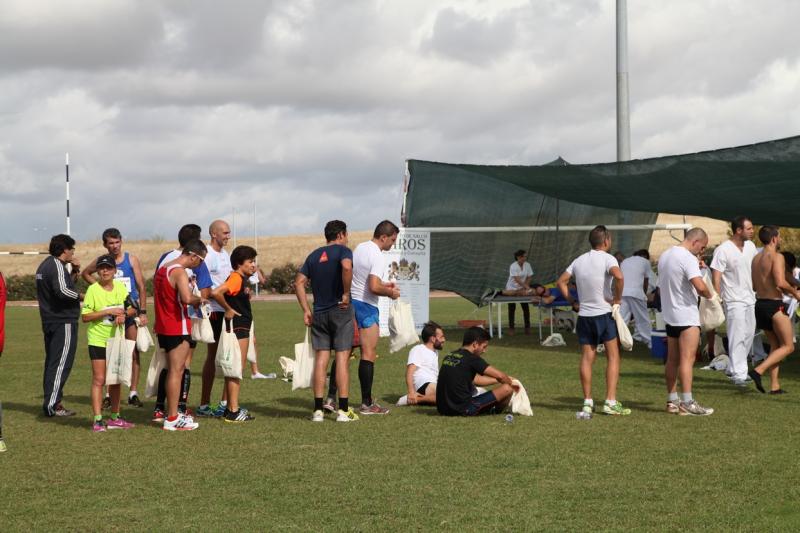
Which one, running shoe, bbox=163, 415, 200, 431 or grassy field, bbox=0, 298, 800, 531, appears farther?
running shoe, bbox=163, 415, 200, 431

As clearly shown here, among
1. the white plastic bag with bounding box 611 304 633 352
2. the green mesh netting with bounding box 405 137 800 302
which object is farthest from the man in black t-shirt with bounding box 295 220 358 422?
the green mesh netting with bounding box 405 137 800 302

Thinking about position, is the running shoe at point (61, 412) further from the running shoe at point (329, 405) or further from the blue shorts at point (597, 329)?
the blue shorts at point (597, 329)

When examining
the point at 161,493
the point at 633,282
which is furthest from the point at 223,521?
the point at 633,282

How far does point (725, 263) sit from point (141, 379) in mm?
7543

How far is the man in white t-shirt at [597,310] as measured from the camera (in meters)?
9.26

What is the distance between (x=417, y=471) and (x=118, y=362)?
3386 mm

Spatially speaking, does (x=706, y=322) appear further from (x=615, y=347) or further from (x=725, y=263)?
(x=615, y=347)

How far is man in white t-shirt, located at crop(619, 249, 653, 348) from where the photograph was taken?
16406 mm

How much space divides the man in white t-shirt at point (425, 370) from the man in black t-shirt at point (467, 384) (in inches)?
25.1

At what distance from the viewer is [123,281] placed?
10180mm

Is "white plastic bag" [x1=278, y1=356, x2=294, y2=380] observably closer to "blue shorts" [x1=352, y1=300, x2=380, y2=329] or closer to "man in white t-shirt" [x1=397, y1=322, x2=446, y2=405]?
"man in white t-shirt" [x1=397, y1=322, x2=446, y2=405]

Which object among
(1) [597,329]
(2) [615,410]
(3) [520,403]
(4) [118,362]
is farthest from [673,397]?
(4) [118,362]

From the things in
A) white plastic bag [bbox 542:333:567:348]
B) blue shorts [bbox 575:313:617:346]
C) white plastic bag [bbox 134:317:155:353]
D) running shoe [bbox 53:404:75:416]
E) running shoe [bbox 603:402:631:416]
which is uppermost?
blue shorts [bbox 575:313:617:346]

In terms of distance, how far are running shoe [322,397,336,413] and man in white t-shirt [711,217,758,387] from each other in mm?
4323
